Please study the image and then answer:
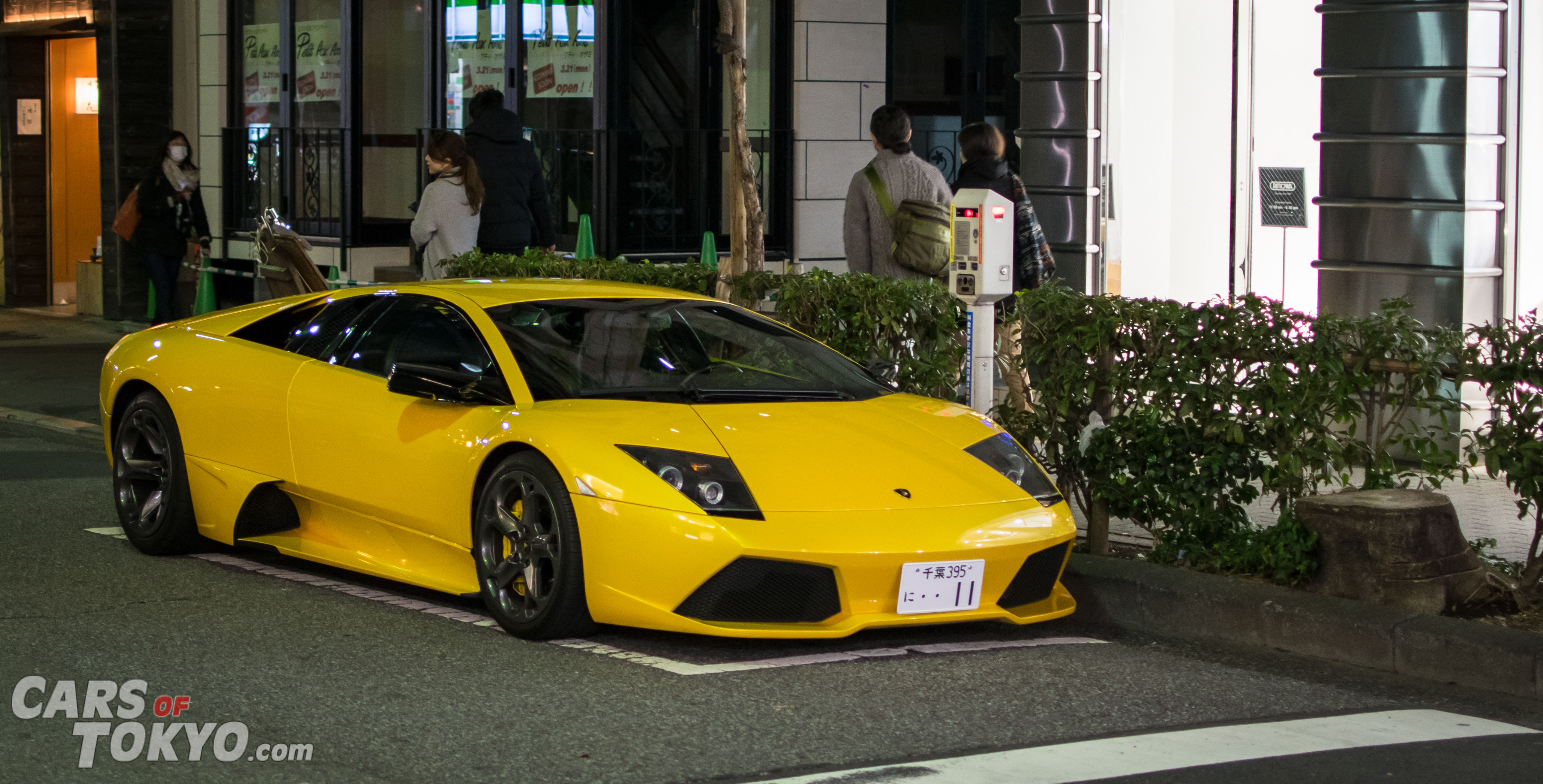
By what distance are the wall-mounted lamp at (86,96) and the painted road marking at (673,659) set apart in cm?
1509

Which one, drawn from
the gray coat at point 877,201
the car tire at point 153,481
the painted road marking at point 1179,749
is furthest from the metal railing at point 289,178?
the painted road marking at point 1179,749

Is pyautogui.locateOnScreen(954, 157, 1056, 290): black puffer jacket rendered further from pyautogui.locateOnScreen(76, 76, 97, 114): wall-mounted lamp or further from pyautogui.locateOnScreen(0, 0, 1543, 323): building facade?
pyautogui.locateOnScreen(76, 76, 97, 114): wall-mounted lamp

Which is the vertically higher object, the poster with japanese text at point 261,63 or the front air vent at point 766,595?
the poster with japanese text at point 261,63

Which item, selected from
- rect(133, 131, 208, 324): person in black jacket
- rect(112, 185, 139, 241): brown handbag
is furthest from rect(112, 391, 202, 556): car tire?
rect(112, 185, 139, 241): brown handbag

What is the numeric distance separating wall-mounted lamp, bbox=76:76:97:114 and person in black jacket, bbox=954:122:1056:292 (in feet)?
45.7

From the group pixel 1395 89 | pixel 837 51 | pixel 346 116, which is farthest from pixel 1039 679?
pixel 346 116

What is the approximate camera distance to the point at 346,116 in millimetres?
16828

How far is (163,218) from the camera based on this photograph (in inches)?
669

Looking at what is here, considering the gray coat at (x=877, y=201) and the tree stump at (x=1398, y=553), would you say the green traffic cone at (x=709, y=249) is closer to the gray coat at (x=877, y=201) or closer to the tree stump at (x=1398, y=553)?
the gray coat at (x=877, y=201)

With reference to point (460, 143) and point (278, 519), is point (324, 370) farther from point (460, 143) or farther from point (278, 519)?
point (460, 143)

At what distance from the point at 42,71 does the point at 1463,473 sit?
59.7 ft

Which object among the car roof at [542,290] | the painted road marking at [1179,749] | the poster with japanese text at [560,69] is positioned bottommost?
the painted road marking at [1179,749]

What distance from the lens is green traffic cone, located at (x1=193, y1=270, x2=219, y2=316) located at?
17797 millimetres

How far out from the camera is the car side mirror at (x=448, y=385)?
653 cm
